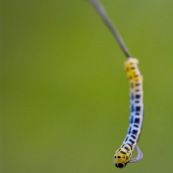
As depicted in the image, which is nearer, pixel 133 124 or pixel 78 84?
pixel 133 124

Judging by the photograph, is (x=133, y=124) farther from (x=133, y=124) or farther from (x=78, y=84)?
(x=78, y=84)

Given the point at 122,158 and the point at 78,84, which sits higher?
the point at 78,84

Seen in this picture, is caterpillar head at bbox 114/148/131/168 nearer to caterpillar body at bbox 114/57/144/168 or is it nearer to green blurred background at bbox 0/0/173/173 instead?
caterpillar body at bbox 114/57/144/168

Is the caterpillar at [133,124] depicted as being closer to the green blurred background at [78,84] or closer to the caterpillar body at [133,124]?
the caterpillar body at [133,124]

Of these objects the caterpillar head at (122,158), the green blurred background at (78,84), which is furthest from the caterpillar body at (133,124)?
the green blurred background at (78,84)

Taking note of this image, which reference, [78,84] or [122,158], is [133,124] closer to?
[122,158]

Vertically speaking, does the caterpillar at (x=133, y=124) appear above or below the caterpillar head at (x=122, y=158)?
above

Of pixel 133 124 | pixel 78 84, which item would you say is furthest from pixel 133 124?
pixel 78 84

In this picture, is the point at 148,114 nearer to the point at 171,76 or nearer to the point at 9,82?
the point at 171,76

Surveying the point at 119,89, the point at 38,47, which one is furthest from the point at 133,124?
the point at 38,47
